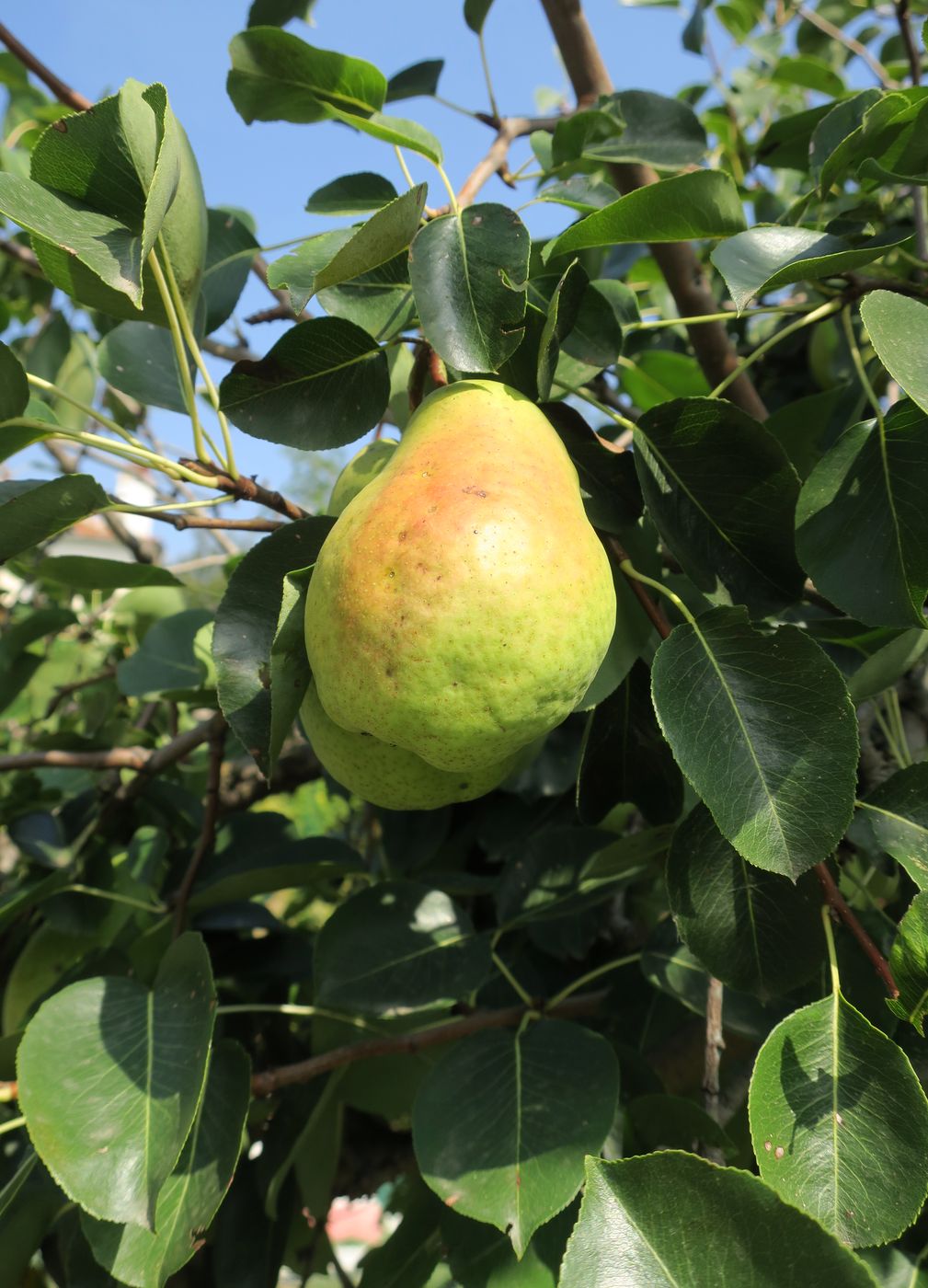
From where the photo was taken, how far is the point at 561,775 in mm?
1114

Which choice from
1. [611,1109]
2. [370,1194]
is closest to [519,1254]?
[611,1109]

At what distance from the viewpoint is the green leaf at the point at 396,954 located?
874 mm

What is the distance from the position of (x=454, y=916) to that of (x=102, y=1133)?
378mm

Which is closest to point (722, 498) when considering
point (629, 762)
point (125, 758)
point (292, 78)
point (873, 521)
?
point (873, 521)

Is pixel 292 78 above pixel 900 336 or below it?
above

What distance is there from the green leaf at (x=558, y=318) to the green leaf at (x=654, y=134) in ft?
1.26

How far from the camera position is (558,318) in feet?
2.31

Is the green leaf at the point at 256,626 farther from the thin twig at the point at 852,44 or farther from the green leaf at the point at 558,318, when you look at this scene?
the thin twig at the point at 852,44

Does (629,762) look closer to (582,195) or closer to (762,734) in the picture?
(762,734)

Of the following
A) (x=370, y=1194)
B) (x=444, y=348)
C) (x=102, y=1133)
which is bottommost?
(x=370, y=1194)

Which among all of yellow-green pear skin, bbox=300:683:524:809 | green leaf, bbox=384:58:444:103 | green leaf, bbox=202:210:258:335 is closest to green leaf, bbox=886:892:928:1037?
yellow-green pear skin, bbox=300:683:524:809

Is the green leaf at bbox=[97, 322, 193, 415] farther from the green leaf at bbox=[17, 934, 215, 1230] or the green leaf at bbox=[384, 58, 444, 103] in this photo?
the green leaf at bbox=[17, 934, 215, 1230]

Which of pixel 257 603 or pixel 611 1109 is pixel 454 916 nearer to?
pixel 611 1109

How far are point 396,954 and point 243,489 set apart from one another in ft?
1.47
